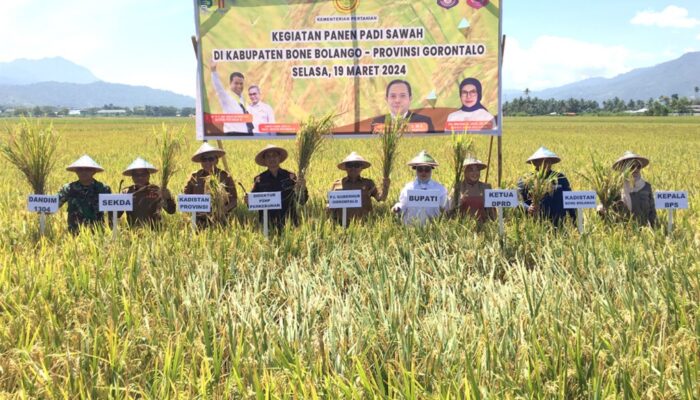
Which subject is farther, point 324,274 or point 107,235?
point 107,235

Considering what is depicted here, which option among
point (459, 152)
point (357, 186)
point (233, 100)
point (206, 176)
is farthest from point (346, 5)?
point (206, 176)

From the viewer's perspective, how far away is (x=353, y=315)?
2617mm

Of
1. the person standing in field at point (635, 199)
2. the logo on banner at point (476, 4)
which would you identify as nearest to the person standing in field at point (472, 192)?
the person standing in field at point (635, 199)

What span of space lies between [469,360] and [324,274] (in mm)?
1491

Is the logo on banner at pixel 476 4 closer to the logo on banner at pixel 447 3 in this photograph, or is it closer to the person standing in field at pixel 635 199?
the logo on banner at pixel 447 3

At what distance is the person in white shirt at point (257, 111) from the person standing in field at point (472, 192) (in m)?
2.72

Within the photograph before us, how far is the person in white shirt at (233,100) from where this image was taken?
21.0 ft

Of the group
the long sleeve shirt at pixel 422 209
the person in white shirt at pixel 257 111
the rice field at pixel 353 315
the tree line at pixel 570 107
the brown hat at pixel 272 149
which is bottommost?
the rice field at pixel 353 315

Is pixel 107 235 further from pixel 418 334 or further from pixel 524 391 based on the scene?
pixel 524 391

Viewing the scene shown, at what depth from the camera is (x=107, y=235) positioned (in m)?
4.13

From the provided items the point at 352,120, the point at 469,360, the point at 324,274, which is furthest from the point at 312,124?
the point at 469,360

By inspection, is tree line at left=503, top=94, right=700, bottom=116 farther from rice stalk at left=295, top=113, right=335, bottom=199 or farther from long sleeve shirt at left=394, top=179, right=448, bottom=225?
rice stalk at left=295, top=113, right=335, bottom=199

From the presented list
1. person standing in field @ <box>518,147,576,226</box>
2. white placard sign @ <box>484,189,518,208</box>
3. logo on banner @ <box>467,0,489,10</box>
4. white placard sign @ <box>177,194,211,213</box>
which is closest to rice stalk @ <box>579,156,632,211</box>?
person standing in field @ <box>518,147,576,226</box>

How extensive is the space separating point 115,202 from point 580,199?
4175 mm
